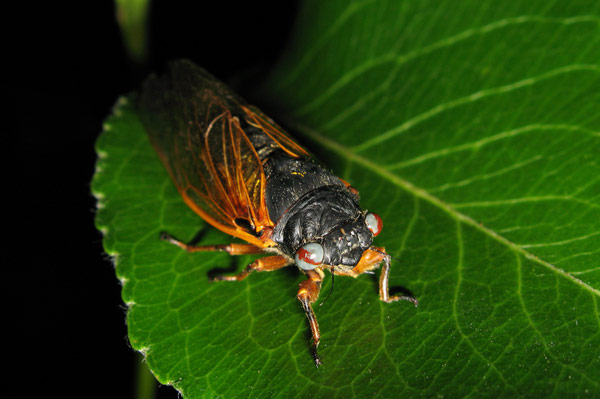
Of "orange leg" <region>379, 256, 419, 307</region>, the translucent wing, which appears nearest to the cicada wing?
the translucent wing

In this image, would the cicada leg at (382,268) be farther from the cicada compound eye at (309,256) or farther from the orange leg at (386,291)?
the cicada compound eye at (309,256)

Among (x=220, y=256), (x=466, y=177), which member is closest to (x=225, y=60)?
(x=220, y=256)

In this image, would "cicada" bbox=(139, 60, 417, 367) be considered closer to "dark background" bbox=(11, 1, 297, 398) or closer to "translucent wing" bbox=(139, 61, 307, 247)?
"translucent wing" bbox=(139, 61, 307, 247)

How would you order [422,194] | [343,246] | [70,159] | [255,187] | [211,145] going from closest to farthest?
[343,246] < [422,194] < [255,187] < [211,145] < [70,159]

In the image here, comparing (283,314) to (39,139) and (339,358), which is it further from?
(39,139)

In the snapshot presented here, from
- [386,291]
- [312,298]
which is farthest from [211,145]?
[386,291]

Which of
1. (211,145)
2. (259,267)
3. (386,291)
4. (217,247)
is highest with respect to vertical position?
(211,145)

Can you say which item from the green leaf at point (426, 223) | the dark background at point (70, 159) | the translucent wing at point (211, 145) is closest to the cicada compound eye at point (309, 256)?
the green leaf at point (426, 223)

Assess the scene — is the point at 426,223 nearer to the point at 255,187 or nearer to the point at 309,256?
the point at 309,256
